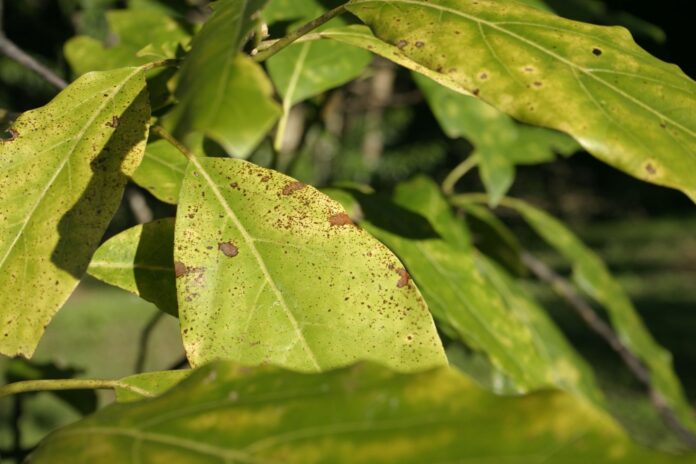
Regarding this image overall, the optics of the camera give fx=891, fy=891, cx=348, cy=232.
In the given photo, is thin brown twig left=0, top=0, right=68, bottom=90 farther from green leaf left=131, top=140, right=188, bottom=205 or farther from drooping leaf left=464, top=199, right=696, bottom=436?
drooping leaf left=464, top=199, right=696, bottom=436

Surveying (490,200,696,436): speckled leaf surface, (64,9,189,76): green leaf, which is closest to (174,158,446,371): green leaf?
(64,9,189,76): green leaf

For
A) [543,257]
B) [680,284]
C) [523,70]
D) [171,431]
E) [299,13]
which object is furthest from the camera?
[543,257]

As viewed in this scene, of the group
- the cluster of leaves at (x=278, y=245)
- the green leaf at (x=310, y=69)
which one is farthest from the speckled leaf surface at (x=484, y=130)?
the cluster of leaves at (x=278, y=245)

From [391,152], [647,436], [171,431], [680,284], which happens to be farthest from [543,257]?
[171,431]

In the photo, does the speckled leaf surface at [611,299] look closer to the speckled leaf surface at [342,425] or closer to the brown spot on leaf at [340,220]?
the brown spot on leaf at [340,220]

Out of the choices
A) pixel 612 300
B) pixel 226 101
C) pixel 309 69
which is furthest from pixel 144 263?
pixel 612 300

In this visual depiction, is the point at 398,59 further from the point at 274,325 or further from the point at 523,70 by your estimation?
the point at 274,325

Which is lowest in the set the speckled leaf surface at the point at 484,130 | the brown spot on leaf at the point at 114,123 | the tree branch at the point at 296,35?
the speckled leaf surface at the point at 484,130
